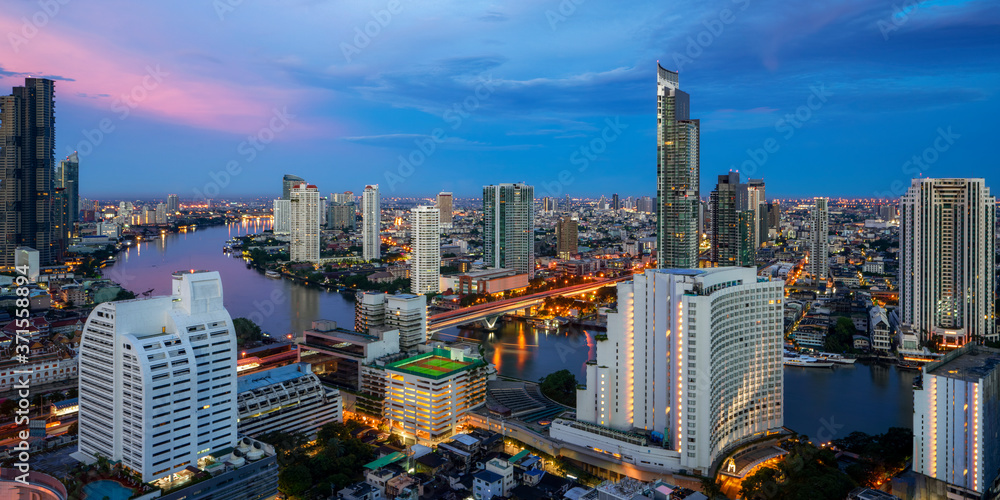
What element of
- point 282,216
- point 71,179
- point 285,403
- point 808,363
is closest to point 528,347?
point 808,363

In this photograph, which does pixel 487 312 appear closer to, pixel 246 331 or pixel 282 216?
pixel 246 331

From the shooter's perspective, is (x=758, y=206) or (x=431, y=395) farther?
(x=758, y=206)

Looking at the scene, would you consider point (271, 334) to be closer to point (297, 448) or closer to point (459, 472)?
point (297, 448)

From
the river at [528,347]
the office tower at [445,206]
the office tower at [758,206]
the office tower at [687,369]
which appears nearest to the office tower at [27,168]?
the river at [528,347]

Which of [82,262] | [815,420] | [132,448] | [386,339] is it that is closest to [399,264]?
[82,262]

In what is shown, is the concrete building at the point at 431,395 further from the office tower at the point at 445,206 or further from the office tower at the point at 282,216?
the office tower at the point at 445,206

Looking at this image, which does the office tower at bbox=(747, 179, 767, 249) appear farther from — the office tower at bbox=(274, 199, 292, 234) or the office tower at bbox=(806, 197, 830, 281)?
the office tower at bbox=(274, 199, 292, 234)

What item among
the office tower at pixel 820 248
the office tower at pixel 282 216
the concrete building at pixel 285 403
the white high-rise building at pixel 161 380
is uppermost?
the office tower at pixel 282 216
